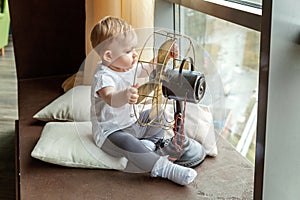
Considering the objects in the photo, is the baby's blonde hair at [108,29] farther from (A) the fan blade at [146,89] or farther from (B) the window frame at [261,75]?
(B) the window frame at [261,75]

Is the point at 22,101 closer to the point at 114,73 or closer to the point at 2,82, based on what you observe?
the point at 114,73

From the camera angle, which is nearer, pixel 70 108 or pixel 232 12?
pixel 232 12

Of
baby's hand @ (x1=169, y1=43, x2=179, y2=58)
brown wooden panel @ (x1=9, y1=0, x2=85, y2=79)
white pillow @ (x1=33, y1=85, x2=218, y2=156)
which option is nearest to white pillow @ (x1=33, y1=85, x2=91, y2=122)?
white pillow @ (x1=33, y1=85, x2=218, y2=156)

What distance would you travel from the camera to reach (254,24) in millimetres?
1189

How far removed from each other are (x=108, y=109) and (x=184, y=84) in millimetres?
237

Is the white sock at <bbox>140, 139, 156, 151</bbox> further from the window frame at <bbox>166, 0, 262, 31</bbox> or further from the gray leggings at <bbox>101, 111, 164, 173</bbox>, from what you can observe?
the window frame at <bbox>166, 0, 262, 31</bbox>

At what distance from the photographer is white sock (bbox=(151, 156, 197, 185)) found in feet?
4.27

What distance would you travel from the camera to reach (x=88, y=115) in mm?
1565

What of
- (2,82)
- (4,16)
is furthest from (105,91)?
(4,16)

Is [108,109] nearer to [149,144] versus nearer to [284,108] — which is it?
[149,144]

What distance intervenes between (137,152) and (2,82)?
2808 millimetres

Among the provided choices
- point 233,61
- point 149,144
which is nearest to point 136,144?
point 149,144

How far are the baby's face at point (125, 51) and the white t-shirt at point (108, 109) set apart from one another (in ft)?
0.07

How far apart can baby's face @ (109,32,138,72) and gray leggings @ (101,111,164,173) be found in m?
0.14
